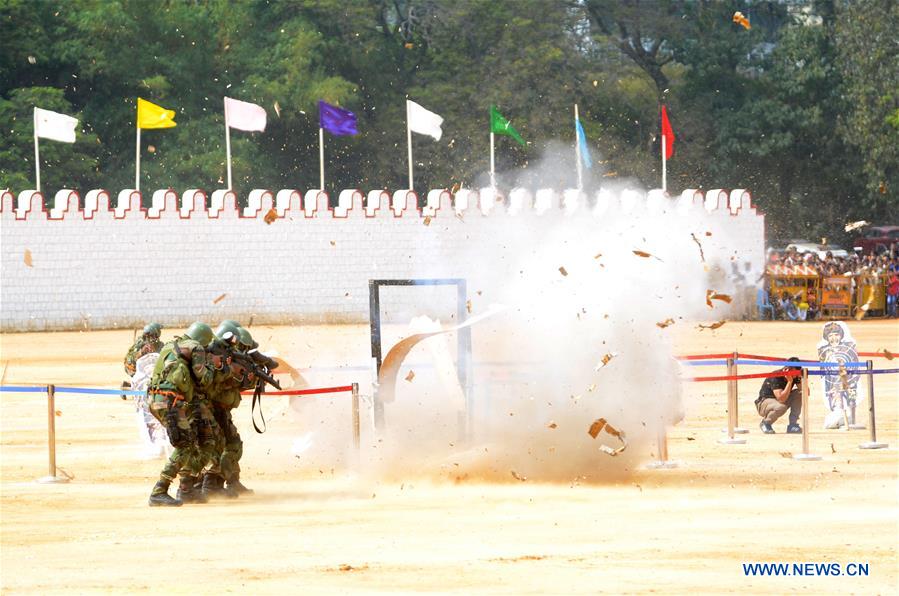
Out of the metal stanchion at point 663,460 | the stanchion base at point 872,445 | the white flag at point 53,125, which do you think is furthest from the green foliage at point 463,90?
the metal stanchion at point 663,460

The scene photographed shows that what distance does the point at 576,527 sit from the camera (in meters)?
11.9

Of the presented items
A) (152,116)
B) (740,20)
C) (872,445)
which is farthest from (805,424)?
(152,116)

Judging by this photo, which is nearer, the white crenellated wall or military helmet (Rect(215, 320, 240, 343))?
military helmet (Rect(215, 320, 240, 343))

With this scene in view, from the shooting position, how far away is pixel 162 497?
13461 millimetres

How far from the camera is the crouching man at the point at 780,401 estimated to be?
18.1m

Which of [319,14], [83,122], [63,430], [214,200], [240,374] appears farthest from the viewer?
[319,14]

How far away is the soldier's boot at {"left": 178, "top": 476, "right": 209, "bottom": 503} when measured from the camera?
44.8ft

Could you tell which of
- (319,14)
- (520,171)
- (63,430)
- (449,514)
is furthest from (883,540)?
(319,14)

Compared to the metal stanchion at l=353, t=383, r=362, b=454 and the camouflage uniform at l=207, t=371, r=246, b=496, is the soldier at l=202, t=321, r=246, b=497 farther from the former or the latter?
the metal stanchion at l=353, t=383, r=362, b=454

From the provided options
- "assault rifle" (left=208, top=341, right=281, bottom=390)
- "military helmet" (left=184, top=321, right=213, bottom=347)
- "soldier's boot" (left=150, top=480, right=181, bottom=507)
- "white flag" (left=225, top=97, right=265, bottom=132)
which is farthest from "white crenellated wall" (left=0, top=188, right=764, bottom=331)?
"soldier's boot" (left=150, top=480, right=181, bottom=507)

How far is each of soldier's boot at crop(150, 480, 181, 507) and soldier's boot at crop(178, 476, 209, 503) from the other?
158mm

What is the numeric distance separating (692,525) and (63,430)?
10176 millimetres

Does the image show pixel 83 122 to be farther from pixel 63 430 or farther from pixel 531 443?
pixel 531 443

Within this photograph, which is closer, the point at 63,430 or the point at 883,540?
the point at 883,540
